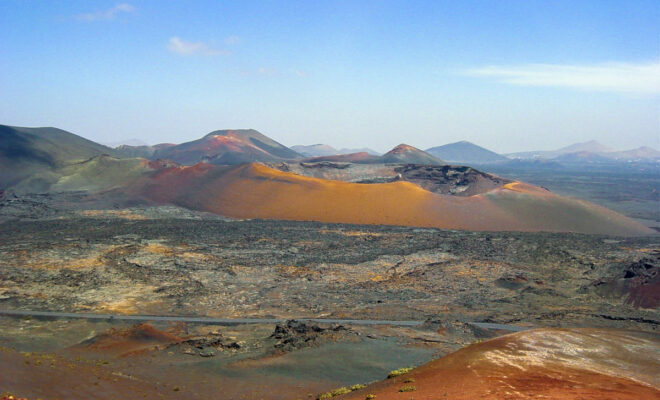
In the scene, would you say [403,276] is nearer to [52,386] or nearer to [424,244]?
[424,244]

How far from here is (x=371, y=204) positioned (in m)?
58.8

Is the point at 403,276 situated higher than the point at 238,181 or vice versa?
the point at 238,181

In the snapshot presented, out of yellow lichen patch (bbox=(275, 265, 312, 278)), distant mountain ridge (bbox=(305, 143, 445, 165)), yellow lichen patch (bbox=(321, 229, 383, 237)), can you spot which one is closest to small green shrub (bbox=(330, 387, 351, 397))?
yellow lichen patch (bbox=(275, 265, 312, 278))

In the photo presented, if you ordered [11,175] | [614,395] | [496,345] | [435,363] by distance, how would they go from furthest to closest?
[11,175], [496,345], [435,363], [614,395]

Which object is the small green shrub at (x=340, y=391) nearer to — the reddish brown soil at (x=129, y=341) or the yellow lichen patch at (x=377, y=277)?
the reddish brown soil at (x=129, y=341)

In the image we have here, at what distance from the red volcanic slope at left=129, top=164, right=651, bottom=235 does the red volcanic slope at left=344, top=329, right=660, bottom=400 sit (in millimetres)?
33240

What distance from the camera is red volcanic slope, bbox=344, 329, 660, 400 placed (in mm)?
13594

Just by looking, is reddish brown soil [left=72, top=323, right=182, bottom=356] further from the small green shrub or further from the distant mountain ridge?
the distant mountain ridge

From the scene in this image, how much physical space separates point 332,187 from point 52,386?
51.6 metres

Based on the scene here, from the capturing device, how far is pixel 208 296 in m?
27.9

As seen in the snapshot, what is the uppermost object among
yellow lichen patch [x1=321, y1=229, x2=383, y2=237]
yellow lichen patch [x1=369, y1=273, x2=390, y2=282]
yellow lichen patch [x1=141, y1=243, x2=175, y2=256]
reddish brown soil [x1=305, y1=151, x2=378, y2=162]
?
reddish brown soil [x1=305, y1=151, x2=378, y2=162]

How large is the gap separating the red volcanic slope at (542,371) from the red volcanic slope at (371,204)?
33240 mm

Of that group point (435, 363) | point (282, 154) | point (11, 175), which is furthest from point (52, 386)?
point (282, 154)

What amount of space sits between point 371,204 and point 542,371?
141 feet
